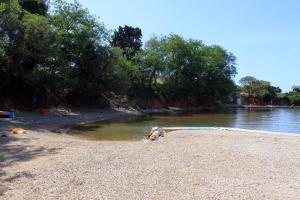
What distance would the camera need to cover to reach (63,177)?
893cm

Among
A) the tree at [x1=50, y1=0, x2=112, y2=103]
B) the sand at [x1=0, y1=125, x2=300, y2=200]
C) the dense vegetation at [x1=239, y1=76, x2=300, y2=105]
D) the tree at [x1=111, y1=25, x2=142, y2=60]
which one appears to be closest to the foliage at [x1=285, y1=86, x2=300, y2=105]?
the dense vegetation at [x1=239, y1=76, x2=300, y2=105]

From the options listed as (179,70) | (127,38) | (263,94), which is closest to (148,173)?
(179,70)

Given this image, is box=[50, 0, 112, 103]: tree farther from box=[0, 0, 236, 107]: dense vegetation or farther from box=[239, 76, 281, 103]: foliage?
box=[239, 76, 281, 103]: foliage

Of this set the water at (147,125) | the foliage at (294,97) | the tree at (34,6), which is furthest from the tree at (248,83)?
the tree at (34,6)

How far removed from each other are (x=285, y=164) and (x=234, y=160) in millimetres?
1493

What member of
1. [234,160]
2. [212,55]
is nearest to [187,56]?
[212,55]

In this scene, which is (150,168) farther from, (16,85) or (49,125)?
(16,85)

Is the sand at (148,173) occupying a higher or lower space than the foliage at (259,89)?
lower

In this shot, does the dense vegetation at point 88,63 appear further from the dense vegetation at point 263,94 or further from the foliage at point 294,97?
the foliage at point 294,97

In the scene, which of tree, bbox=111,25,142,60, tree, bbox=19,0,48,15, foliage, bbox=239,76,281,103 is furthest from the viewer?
foliage, bbox=239,76,281,103

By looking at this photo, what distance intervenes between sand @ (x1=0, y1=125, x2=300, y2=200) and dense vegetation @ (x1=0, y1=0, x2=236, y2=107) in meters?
16.9

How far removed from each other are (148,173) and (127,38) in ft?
204

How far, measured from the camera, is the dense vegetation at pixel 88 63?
2945cm

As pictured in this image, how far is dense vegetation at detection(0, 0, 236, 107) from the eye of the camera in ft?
96.6
